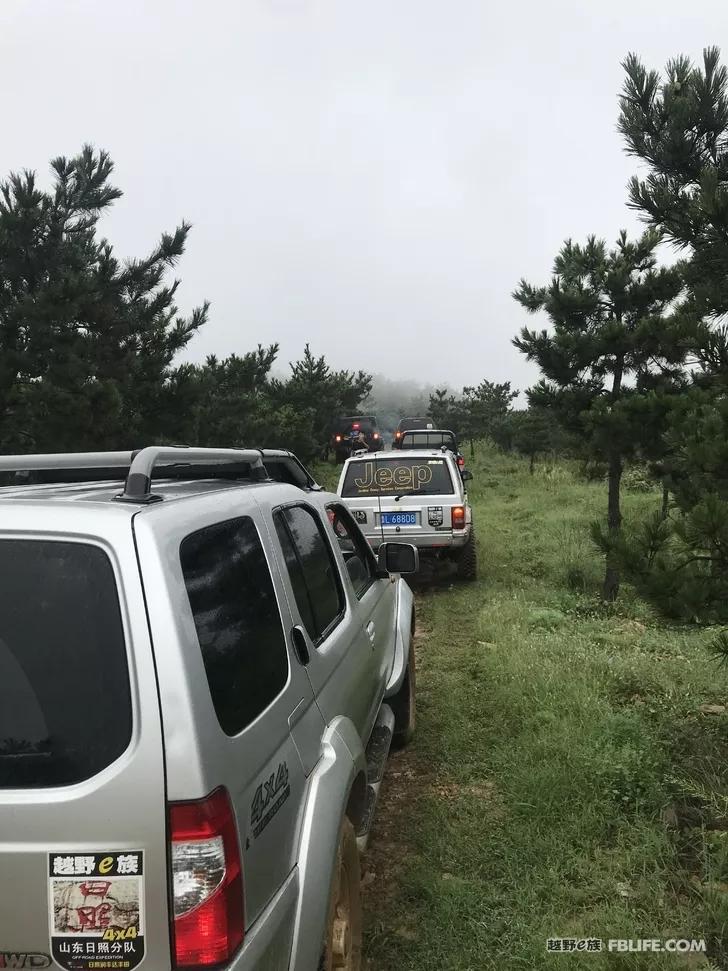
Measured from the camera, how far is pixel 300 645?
85.4 inches

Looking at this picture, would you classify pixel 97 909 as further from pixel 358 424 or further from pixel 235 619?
pixel 358 424

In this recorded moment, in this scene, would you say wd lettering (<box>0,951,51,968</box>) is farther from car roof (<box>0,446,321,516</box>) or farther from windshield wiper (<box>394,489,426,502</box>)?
windshield wiper (<box>394,489,426,502</box>)

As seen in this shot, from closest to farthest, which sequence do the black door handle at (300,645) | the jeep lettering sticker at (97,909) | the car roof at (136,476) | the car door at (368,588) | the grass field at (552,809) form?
the jeep lettering sticker at (97,909)
the car roof at (136,476)
the black door handle at (300,645)
the grass field at (552,809)
the car door at (368,588)

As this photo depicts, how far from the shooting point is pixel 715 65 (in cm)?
540

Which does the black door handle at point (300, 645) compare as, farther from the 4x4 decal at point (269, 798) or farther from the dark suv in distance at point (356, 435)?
the dark suv in distance at point (356, 435)

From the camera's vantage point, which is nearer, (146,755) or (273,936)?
(146,755)

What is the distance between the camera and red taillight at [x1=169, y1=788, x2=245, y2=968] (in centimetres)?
137

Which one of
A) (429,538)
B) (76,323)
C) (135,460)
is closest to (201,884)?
(135,460)

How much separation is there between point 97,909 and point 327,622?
1.48 meters

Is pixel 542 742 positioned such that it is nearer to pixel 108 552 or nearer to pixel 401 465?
pixel 108 552

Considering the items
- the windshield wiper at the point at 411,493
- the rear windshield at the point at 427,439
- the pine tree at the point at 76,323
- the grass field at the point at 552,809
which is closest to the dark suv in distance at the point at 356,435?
Result: the rear windshield at the point at 427,439

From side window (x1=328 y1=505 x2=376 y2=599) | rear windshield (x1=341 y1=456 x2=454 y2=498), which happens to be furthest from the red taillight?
rear windshield (x1=341 y1=456 x2=454 y2=498)

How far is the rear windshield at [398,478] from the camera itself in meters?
9.34

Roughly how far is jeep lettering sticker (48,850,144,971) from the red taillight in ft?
0.23
